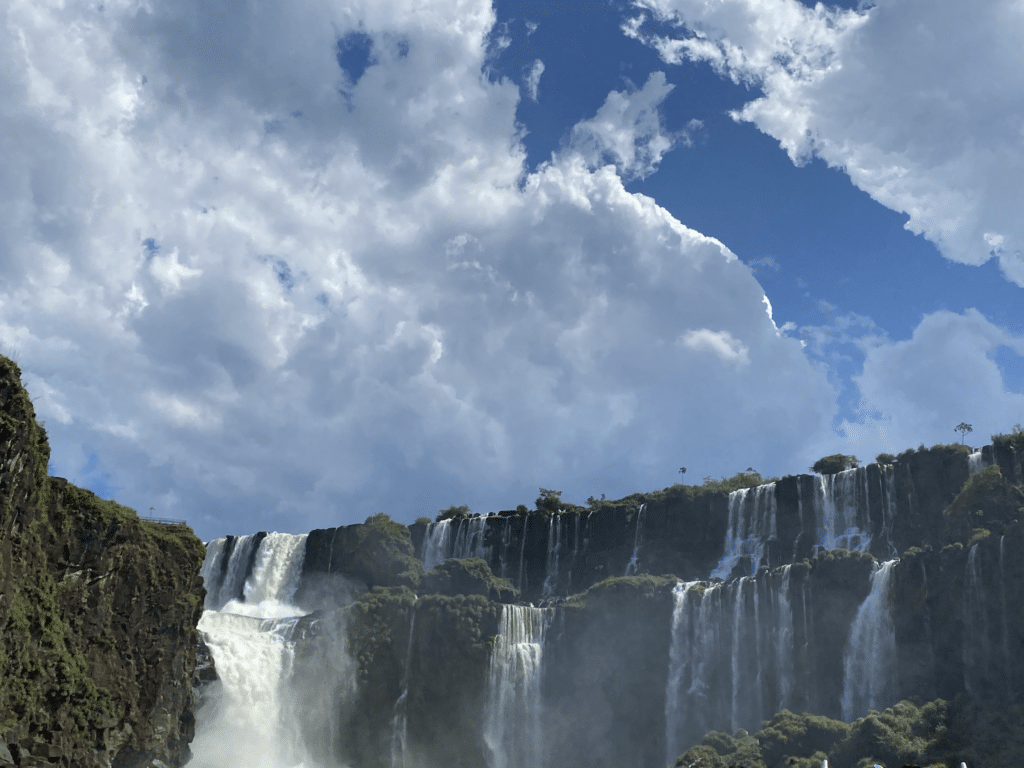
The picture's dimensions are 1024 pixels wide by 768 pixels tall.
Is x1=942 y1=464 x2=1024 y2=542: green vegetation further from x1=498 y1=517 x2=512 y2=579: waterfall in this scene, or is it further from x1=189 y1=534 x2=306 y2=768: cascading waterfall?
x1=189 y1=534 x2=306 y2=768: cascading waterfall

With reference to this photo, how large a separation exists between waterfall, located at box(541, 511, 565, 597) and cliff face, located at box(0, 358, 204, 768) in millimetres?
38844

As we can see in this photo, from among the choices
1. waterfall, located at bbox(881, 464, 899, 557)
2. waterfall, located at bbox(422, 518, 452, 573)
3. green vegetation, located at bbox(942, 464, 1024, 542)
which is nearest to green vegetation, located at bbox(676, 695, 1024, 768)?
green vegetation, located at bbox(942, 464, 1024, 542)

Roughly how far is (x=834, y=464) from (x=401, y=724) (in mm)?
43966

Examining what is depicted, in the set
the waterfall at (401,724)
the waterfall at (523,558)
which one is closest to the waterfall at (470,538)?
the waterfall at (523,558)

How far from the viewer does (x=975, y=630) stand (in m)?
59.0

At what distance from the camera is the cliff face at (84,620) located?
140 ft

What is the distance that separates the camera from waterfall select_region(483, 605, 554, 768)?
74562 mm

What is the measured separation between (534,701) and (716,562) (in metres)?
21.2

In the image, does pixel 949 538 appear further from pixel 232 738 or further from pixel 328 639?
pixel 232 738

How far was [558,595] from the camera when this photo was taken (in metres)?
91.2

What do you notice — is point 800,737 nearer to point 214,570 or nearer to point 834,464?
point 834,464

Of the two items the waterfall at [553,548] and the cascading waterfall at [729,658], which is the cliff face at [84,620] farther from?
the waterfall at [553,548]

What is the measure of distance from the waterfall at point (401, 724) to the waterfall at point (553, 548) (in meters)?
18.9

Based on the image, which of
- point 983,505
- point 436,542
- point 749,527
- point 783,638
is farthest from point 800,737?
point 436,542
